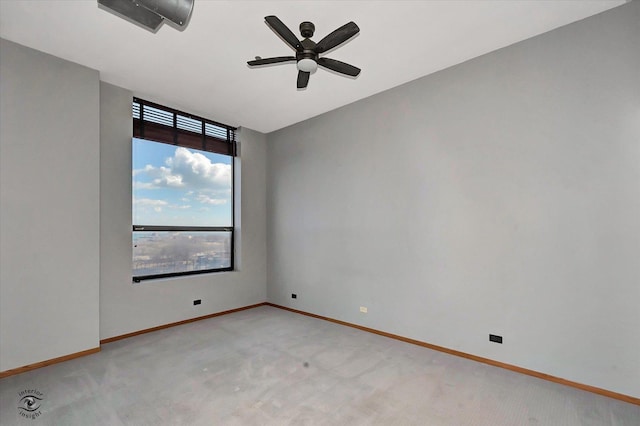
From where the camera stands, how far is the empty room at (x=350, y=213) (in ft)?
7.86

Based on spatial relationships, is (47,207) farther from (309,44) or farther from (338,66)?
(338,66)

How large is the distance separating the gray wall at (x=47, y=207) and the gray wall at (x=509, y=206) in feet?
10.0

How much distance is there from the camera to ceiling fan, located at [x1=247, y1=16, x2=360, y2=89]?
86.0 inches

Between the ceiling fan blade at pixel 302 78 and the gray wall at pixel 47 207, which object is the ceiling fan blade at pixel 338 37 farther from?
the gray wall at pixel 47 207

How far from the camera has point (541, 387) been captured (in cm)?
257

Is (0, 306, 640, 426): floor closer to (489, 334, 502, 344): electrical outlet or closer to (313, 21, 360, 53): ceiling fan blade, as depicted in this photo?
(489, 334, 502, 344): electrical outlet

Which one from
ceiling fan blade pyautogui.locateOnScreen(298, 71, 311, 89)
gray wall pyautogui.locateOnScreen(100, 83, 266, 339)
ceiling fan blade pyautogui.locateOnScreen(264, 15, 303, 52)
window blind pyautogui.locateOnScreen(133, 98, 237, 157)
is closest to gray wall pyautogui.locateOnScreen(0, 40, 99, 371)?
gray wall pyautogui.locateOnScreen(100, 83, 266, 339)

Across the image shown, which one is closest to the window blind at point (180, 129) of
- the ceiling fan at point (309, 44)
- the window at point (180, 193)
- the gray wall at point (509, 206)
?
the window at point (180, 193)

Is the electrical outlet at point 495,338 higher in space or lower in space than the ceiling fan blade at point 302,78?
lower

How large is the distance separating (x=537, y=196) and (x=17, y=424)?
4.56 m

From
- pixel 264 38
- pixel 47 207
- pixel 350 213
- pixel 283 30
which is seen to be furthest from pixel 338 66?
pixel 47 207

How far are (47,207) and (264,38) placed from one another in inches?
111

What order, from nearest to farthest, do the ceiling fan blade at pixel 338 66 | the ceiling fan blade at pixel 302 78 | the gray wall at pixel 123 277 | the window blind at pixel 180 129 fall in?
the ceiling fan blade at pixel 338 66 → the ceiling fan blade at pixel 302 78 → the gray wall at pixel 123 277 → the window blind at pixel 180 129

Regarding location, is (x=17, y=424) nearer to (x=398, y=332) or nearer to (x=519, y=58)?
(x=398, y=332)
